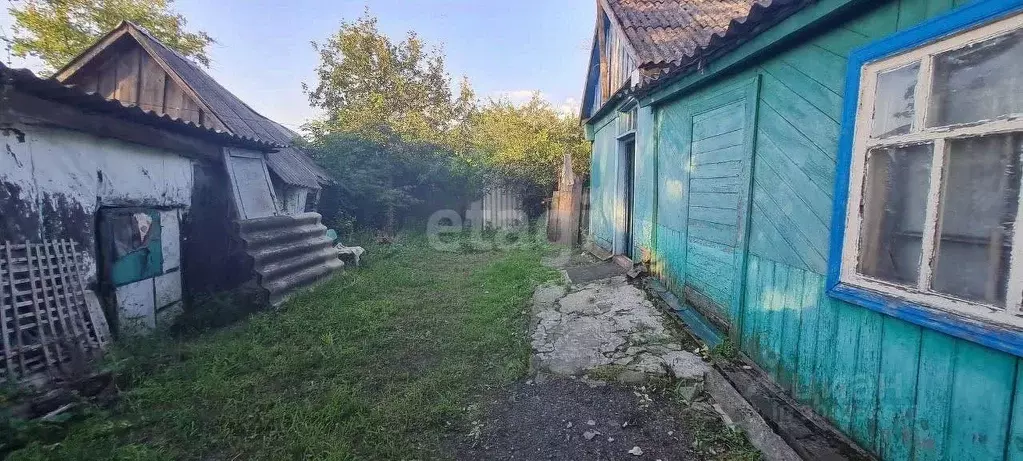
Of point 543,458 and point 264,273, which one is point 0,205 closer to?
point 264,273

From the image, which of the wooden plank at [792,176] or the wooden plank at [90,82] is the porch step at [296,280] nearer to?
the wooden plank at [792,176]

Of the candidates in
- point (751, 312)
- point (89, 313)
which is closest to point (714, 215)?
point (751, 312)

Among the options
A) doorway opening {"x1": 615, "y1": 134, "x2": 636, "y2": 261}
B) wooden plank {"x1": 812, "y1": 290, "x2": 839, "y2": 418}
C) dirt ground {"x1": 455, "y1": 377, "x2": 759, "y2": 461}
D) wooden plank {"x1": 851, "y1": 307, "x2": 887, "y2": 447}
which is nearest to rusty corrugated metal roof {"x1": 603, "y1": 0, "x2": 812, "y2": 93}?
doorway opening {"x1": 615, "y1": 134, "x2": 636, "y2": 261}

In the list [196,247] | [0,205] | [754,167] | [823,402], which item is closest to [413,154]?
[196,247]

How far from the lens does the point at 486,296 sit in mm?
5719

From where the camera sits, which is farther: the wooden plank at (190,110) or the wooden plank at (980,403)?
the wooden plank at (190,110)

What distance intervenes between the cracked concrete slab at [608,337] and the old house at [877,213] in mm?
517

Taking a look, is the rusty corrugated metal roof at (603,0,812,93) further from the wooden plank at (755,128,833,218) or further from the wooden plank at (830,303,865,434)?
the wooden plank at (830,303,865,434)

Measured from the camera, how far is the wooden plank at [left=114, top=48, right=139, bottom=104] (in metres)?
7.52

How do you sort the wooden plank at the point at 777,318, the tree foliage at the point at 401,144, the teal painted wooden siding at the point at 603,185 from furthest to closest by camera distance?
the tree foliage at the point at 401,144 < the teal painted wooden siding at the point at 603,185 < the wooden plank at the point at 777,318

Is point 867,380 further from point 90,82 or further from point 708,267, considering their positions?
point 90,82

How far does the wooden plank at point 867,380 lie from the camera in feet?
6.57

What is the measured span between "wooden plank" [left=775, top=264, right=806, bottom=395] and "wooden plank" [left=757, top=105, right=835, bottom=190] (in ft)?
1.97

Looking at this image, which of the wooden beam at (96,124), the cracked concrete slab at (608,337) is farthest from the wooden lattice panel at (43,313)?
the cracked concrete slab at (608,337)
